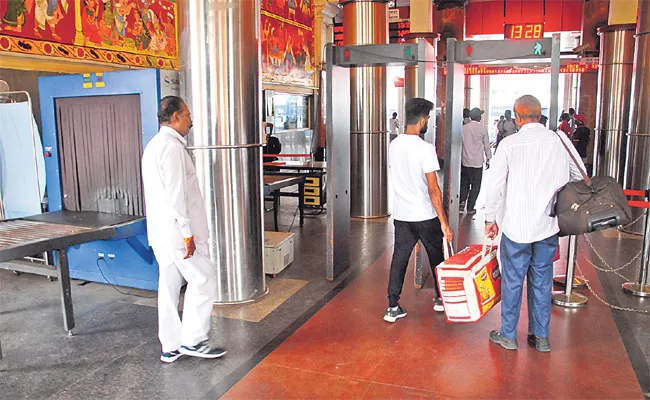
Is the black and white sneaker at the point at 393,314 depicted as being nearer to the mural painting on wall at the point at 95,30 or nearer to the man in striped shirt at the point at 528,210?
the man in striped shirt at the point at 528,210

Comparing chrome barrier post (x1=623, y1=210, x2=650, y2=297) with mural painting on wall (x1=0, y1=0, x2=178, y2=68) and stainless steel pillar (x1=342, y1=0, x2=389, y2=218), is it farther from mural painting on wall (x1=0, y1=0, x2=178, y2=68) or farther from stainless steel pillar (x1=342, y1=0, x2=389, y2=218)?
mural painting on wall (x1=0, y1=0, x2=178, y2=68)

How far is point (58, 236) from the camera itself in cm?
409

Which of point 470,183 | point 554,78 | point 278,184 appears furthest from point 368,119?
point 554,78

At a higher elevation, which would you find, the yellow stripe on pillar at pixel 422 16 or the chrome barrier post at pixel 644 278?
the yellow stripe on pillar at pixel 422 16

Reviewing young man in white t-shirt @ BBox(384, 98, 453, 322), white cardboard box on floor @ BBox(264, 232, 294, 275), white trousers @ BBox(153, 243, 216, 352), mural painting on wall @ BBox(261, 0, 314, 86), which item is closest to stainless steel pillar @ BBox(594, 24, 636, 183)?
white cardboard box on floor @ BBox(264, 232, 294, 275)

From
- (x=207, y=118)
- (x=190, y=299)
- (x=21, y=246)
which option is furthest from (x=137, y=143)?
(x=190, y=299)

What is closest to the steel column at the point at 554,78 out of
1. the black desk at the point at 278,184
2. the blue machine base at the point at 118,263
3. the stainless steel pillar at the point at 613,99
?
the black desk at the point at 278,184

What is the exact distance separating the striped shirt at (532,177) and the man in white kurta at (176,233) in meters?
2.16

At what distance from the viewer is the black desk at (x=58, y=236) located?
3.87 m

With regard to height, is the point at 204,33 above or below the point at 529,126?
above

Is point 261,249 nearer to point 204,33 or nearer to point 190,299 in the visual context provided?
point 190,299

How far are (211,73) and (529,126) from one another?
2632mm

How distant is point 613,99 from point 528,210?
7181 millimetres

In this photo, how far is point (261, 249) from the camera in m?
5.22
